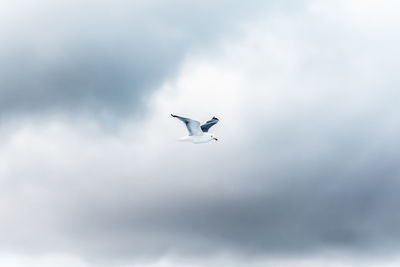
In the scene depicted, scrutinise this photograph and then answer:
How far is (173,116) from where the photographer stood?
194125 millimetres

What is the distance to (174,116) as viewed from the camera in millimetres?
195000

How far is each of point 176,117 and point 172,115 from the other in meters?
5.23

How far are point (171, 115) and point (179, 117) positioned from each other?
27.5 feet

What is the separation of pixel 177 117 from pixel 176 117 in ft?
2.61

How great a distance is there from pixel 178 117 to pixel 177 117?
57 cm

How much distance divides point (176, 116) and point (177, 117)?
239cm

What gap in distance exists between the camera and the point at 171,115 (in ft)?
628

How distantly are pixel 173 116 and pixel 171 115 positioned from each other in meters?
2.79

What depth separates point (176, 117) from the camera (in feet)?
649

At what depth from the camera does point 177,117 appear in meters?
199

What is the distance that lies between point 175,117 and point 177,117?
1.59 m

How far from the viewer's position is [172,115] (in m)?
193

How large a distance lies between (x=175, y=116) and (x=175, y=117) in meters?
Answer: 1.52
